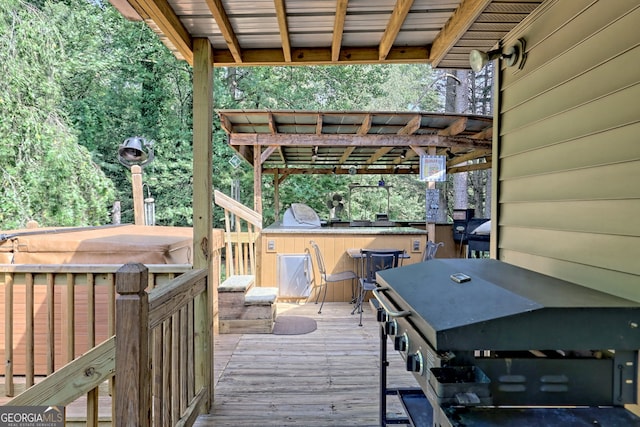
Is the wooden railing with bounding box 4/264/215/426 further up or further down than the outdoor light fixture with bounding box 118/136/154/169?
further down

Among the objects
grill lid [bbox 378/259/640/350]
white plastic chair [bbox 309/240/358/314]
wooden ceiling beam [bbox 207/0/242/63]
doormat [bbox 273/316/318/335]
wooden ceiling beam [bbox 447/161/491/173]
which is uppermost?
wooden ceiling beam [bbox 207/0/242/63]

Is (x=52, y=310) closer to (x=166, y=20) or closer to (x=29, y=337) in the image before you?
(x=29, y=337)

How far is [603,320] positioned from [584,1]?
143cm

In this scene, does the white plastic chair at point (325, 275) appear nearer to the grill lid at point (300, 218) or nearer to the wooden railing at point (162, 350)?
the grill lid at point (300, 218)

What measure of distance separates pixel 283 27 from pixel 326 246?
11.6 ft

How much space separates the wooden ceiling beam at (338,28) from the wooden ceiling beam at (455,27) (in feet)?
2.33

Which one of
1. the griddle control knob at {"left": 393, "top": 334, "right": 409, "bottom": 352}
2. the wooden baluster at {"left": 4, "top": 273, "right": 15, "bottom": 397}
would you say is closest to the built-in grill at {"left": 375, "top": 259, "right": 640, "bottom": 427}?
the griddle control knob at {"left": 393, "top": 334, "right": 409, "bottom": 352}

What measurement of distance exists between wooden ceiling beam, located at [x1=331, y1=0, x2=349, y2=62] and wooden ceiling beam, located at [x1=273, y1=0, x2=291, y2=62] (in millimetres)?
329

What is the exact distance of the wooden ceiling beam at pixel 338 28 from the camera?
6.96 feet

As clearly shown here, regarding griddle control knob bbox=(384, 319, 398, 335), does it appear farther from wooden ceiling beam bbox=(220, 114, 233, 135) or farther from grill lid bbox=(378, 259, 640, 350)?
wooden ceiling beam bbox=(220, 114, 233, 135)

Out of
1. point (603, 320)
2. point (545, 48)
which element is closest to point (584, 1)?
point (545, 48)

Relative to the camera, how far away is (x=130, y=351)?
142 centimetres

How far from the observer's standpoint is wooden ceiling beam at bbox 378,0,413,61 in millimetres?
2139

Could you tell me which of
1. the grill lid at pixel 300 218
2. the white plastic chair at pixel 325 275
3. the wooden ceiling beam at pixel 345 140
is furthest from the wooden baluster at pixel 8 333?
the grill lid at pixel 300 218
